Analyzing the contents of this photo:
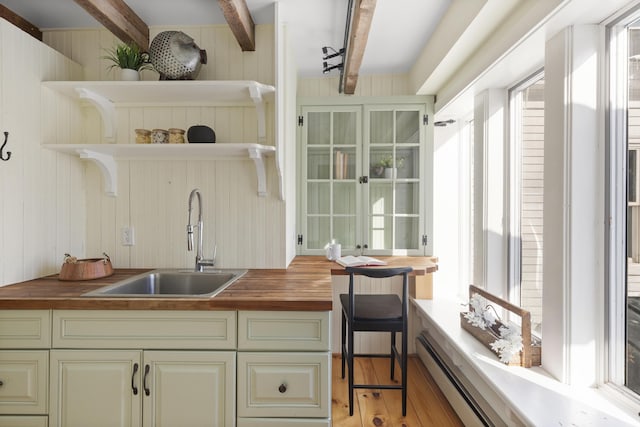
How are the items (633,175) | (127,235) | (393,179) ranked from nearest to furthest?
1. (633,175)
2. (127,235)
3. (393,179)

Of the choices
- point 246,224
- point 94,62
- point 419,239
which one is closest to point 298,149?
point 246,224

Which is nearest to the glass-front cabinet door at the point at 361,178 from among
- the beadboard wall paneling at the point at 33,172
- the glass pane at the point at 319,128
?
the glass pane at the point at 319,128

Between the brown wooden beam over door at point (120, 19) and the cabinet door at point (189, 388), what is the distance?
5.65 feet

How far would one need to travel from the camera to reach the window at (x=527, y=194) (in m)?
1.65

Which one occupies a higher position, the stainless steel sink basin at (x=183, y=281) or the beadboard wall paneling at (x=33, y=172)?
the beadboard wall paneling at (x=33, y=172)

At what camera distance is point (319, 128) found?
8.38 ft

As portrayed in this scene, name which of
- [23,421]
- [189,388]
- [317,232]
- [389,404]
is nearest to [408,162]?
[317,232]

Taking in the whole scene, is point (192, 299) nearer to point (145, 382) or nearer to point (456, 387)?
point (145, 382)

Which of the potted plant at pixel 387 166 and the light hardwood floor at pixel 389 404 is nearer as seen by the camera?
the light hardwood floor at pixel 389 404

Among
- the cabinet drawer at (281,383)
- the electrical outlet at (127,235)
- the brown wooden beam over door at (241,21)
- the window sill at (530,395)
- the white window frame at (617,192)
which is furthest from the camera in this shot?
the electrical outlet at (127,235)

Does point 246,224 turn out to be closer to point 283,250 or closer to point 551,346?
point 283,250

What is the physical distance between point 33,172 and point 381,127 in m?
2.30

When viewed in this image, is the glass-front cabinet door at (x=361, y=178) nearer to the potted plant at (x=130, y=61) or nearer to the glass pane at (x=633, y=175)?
the potted plant at (x=130, y=61)

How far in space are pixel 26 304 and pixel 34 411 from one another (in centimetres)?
47
